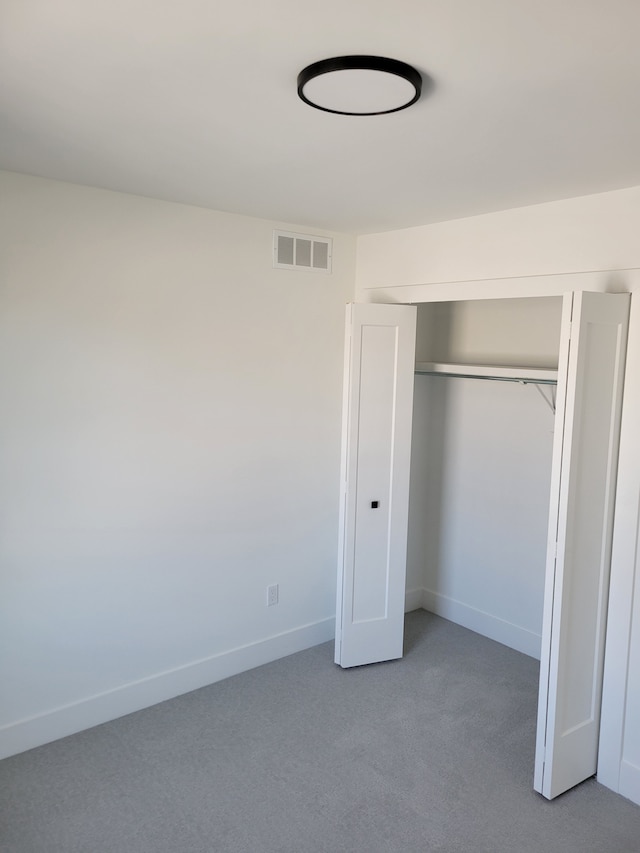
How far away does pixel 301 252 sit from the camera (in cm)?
378

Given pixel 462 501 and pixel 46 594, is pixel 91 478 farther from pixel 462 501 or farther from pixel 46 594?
pixel 462 501

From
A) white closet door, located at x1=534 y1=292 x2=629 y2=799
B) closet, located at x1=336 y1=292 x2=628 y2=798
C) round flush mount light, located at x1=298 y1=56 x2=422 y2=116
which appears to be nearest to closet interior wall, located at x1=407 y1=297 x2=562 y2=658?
closet, located at x1=336 y1=292 x2=628 y2=798

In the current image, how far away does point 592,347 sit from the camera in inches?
102

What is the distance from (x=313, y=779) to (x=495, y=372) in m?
2.26

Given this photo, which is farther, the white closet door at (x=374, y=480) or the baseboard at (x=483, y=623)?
the baseboard at (x=483, y=623)

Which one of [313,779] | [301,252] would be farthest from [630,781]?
[301,252]

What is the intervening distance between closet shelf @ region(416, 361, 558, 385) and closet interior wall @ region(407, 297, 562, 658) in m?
0.30

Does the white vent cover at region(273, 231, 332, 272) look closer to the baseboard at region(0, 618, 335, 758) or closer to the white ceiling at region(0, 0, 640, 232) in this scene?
the white ceiling at region(0, 0, 640, 232)

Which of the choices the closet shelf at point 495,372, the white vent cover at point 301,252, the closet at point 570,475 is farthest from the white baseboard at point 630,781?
the white vent cover at point 301,252

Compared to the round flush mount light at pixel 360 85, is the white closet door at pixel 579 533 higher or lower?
lower

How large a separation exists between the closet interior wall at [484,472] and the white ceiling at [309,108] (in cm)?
119

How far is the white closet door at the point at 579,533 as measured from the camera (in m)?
2.56

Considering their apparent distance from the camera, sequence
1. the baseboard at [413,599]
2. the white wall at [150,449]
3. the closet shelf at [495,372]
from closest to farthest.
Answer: the white wall at [150,449]
the closet shelf at [495,372]
the baseboard at [413,599]

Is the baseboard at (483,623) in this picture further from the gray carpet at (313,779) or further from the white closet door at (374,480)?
the white closet door at (374,480)
